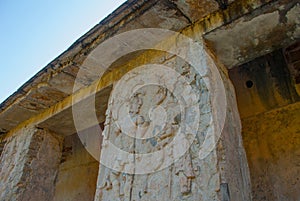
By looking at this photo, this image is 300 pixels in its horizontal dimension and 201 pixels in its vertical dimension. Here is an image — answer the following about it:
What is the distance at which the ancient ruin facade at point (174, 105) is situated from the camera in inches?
58.4

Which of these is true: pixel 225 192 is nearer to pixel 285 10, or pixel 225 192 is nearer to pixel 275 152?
pixel 285 10

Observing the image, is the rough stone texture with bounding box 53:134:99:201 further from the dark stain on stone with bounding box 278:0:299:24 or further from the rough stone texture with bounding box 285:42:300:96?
the dark stain on stone with bounding box 278:0:299:24

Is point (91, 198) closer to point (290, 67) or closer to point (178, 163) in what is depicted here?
point (178, 163)

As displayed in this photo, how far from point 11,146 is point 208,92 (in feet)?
8.46

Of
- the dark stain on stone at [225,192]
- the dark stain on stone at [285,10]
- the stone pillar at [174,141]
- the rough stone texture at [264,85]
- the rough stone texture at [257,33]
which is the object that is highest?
the rough stone texture at [264,85]

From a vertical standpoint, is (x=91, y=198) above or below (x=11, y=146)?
below

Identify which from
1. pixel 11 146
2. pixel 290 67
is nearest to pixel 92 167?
pixel 11 146

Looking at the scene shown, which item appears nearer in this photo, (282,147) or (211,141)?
(211,141)

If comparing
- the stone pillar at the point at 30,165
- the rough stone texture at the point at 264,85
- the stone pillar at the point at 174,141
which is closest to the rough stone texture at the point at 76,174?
the stone pillar at the point at 30,165

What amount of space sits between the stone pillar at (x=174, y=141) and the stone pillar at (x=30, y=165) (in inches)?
47.5

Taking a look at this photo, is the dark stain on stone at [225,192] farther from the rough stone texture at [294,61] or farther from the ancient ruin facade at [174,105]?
the rough stone texture at [294,61]

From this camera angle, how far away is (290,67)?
99.3 inches

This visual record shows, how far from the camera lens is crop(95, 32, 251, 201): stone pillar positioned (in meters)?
1.36

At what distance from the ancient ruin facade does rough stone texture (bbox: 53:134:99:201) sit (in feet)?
2.33
